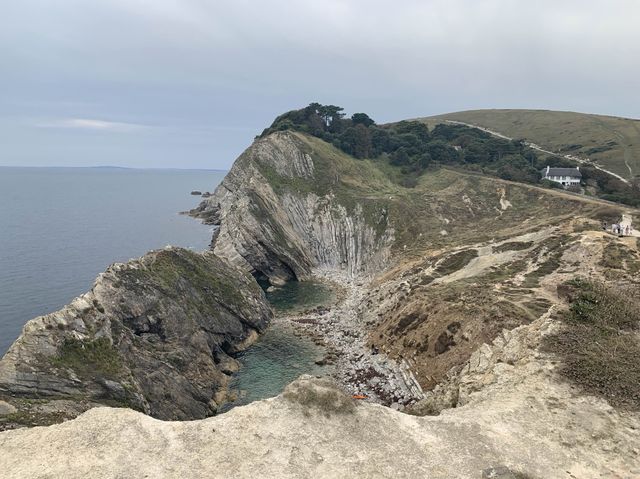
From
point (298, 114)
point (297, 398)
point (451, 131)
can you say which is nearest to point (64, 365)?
point (297, 398)

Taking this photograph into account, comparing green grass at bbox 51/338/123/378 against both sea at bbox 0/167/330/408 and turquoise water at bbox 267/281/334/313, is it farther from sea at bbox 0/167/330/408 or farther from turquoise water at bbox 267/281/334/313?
turquoise water at bbox 267/281/334/313

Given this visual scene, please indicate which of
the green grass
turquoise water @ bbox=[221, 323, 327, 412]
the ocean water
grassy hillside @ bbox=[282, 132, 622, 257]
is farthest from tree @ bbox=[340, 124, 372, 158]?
the green grass

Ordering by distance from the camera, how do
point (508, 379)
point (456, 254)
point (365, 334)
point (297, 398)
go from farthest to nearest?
point (456, 254)
point (365, 334)
point (508, 379)
point (297, 398)

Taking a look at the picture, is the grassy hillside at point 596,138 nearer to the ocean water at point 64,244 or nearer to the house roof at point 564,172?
Result: the house roof at point 564,172

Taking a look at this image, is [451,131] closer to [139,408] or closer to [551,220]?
[551,220]

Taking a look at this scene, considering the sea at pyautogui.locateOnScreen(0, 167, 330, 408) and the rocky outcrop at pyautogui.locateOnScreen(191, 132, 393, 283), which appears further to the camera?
the rocky outcrop at pyautogui.locateOnScreen(191, 132, 393, 283)

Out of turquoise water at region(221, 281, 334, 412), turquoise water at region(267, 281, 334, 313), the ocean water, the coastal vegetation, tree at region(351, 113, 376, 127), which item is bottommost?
turquoise water at region(221, 281, 334, 412)

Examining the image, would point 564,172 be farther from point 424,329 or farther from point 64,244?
point 64,244
